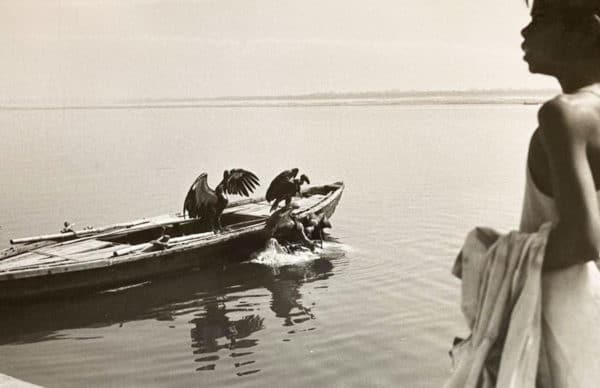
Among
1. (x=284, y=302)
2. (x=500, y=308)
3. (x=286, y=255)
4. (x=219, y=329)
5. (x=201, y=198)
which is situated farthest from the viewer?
(x=286, y=255)

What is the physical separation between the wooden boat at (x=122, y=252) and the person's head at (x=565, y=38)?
823 cm

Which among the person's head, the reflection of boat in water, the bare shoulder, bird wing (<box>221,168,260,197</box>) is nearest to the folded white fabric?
the bare shoulder

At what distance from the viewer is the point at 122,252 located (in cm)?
952

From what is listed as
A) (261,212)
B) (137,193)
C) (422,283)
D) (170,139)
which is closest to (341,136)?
(170,139)

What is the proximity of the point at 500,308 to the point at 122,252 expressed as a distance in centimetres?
856

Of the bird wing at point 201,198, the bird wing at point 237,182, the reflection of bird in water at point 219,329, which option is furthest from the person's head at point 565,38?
the bird wing at point 201,198

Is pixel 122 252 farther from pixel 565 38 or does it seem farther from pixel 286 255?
pixel 565 38

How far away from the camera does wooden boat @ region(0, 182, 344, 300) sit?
893 centimetres

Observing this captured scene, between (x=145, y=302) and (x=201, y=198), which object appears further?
→ (x=201, y=198)

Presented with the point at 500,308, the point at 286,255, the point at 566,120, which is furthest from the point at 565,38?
the point at 286,255

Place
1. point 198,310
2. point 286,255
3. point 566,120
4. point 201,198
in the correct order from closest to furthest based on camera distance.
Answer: point 566,120, point 198,310, point 201,198, point 286,255

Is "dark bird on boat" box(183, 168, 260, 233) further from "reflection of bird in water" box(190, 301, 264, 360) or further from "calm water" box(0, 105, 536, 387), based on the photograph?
"reflection of bird in water" box(190, 301, 264, 360)

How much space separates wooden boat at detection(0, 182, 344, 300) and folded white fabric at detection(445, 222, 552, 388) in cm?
809

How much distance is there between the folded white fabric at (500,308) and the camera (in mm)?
1354
